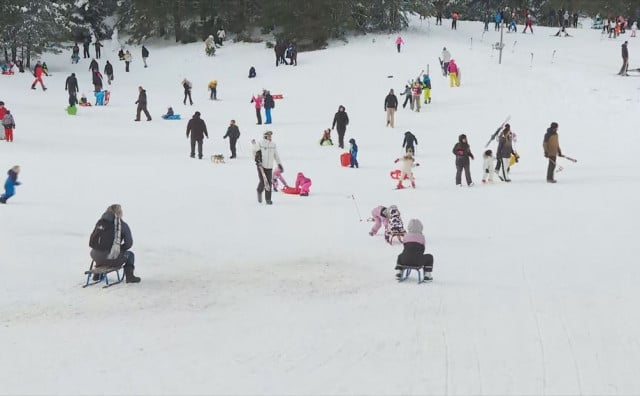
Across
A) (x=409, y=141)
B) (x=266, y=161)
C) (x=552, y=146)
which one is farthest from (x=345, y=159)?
(x=552, y=146)

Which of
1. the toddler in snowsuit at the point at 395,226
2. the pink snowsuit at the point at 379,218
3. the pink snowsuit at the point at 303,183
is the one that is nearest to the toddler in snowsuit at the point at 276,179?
the pink snowsuit at the point at 303,183

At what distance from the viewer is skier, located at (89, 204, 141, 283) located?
33.9ft

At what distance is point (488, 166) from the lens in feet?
63.3

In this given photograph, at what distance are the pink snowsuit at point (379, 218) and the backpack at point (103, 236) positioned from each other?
16.8 feet

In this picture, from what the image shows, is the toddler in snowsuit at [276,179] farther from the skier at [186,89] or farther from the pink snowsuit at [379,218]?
the skier at [186,89]

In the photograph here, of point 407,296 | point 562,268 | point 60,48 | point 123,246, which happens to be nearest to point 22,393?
point 123,246

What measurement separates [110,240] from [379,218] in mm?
5337

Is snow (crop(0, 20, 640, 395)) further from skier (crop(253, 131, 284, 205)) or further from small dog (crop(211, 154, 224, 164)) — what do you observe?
skier (crop(253, 131, 284, 205))

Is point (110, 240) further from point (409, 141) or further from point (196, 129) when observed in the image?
point (409, 141)

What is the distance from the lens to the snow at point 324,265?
7762 millimetres

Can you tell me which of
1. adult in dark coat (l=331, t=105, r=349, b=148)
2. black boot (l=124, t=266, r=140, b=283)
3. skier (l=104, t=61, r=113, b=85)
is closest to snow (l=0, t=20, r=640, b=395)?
black boot (l=124, t=266, r=140, b=283)

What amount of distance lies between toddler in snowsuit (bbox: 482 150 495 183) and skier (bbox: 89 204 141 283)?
10913 mm

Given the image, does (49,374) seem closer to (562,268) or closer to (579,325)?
(579,325)

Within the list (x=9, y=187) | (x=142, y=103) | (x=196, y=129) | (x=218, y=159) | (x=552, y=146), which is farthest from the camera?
(x=142, y=103)
